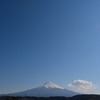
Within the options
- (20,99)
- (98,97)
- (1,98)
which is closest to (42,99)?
(20,99)

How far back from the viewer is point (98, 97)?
3730 inches

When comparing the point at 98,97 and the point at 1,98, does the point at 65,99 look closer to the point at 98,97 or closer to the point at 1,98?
the point at 98,97

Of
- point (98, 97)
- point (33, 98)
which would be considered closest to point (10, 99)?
point (33, 98)

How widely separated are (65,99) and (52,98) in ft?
20.2

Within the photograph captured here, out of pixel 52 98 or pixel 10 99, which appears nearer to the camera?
pixel 10 99

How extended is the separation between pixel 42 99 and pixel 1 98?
767 inches

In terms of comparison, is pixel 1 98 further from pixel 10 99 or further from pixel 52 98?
pixel 52 98

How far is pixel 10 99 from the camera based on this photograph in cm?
8750

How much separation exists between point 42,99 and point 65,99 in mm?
10564

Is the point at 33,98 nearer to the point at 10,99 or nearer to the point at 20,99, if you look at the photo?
the point at 20,99

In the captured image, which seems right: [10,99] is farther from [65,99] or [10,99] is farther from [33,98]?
[65,99]

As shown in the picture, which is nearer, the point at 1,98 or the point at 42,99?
the point at 1,98

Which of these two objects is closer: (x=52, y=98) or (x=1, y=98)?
(x=1, y=98)

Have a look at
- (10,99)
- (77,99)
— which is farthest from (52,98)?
(10,99)
